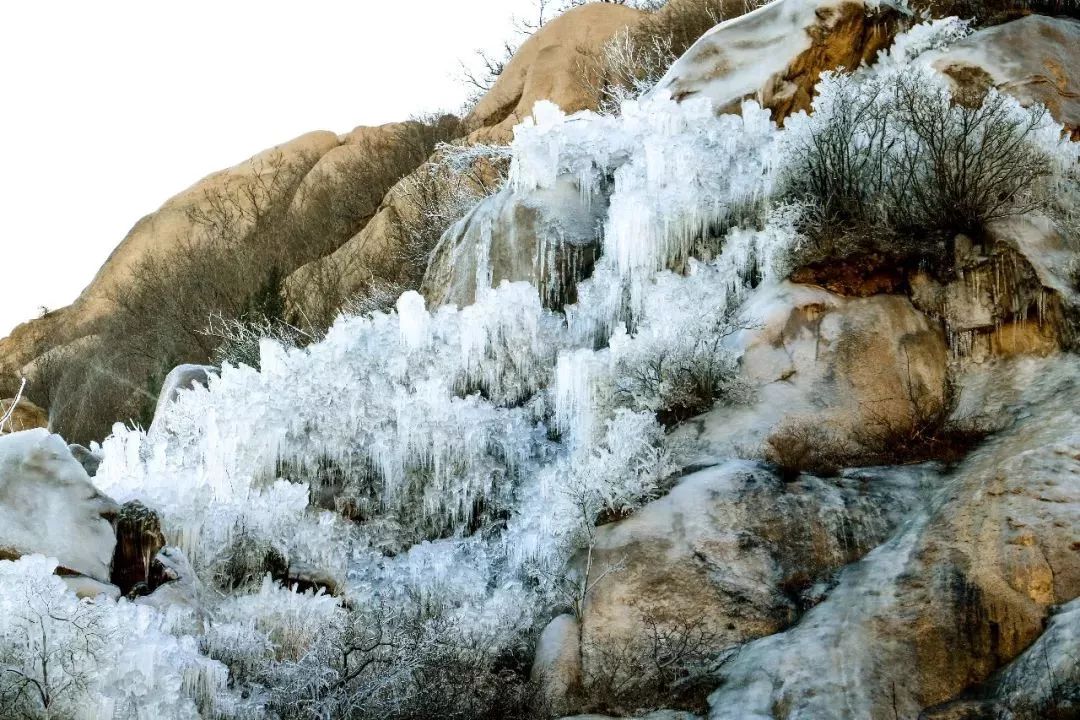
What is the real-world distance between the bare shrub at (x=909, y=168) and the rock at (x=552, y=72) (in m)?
10.2

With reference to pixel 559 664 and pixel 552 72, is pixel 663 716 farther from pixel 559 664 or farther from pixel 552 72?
pixel 552 72

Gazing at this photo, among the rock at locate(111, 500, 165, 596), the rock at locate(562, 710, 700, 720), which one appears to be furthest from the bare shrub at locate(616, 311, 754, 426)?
the rock at locate(111, 500, 165, 596)

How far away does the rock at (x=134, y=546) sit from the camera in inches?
318

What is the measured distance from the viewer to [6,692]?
627cm

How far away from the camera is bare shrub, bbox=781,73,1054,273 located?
33.7 ft

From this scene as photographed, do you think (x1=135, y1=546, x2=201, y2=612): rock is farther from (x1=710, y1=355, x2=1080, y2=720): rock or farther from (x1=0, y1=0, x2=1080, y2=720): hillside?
(x1=710, y1=355, x2=1080, y2=720): rock

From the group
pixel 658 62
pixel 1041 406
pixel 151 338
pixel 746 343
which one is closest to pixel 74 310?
pixel 151 338

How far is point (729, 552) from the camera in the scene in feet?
26.7

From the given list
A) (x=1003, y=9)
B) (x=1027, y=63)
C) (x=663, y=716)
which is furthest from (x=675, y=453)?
→ (x=1003, y=9)

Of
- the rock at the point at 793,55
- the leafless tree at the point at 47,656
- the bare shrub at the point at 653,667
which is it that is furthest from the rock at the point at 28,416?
the bare shrub at the point at 653,667

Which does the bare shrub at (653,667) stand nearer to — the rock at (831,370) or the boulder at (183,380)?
the rock at (831,370)

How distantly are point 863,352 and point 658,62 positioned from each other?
12537 millimetres

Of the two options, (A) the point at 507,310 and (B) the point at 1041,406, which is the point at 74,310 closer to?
(A) the point at 507,310

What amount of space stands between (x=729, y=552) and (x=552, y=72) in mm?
16511
